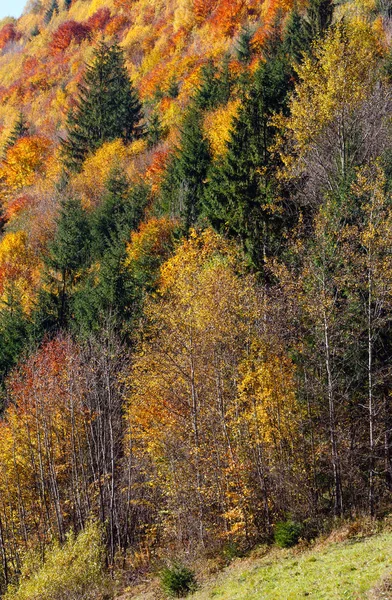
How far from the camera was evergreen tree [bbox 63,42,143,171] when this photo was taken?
2351 inches

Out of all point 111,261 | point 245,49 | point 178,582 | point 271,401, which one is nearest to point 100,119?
point 245,49

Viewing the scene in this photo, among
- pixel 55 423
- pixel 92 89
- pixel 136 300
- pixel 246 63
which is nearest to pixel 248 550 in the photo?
pixel 55 423

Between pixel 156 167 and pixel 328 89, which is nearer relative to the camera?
pixel 328 89

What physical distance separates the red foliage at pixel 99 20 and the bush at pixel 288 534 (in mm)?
121672

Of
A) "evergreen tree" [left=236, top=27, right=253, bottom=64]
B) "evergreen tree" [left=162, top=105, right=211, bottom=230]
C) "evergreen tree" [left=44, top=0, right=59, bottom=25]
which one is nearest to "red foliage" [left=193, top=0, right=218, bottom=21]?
"evergreen tree" [left=236, top=27, right=253, bottom=64]

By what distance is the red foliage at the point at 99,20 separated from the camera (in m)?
118

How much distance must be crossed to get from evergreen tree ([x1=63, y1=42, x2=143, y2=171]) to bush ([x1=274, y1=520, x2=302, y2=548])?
49.6m

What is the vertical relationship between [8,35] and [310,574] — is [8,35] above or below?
above

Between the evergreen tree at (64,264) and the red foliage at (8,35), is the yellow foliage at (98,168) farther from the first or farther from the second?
the red foliage at (8,35)

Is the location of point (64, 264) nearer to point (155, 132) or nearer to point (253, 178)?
point (253, 178)

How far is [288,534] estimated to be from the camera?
17.2 metres

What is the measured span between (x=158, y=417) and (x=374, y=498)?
349 inches

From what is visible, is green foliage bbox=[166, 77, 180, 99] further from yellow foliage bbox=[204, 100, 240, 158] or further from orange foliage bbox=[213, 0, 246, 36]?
yellow foliage bbox=[204, 100, 240, 158]

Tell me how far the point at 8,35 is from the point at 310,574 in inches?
6625
